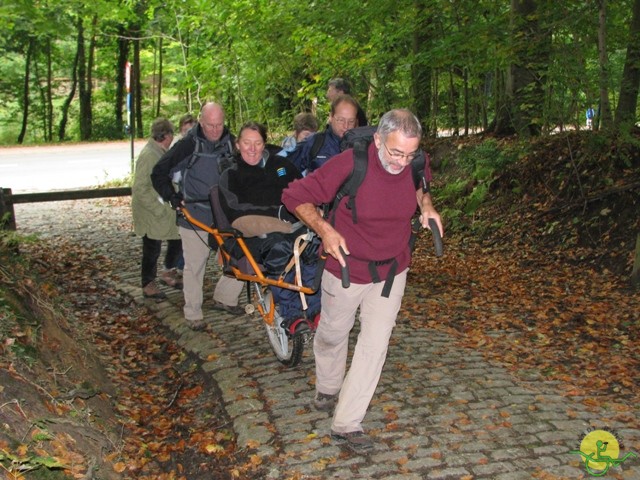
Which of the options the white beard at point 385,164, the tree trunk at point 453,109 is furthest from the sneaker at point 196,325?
the tree trunk at point 453,109

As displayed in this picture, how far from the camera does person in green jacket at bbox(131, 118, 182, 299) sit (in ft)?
27.8

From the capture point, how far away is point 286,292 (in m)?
6.07

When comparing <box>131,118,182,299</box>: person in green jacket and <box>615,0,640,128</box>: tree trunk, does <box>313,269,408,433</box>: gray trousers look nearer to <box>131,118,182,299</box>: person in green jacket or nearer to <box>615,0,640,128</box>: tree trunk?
<box>131,118,182,299</box>: person in green jacket

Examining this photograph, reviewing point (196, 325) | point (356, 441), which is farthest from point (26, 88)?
point (356, 441)

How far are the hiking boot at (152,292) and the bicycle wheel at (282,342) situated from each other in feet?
8.72

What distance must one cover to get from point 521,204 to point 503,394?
22.6 feet

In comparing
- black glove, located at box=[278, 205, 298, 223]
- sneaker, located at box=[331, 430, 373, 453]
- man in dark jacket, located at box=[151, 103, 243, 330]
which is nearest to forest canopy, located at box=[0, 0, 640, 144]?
man in dark jacket, located at box=[151, 103, 243, 330]

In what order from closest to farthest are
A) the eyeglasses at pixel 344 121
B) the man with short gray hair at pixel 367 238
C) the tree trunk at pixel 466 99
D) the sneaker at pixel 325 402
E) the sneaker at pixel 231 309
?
1. the man with short gray hair at pixel 367 238
2. the sneaker at pixel 325 402
3. the eyeglasses at pixel 344 121
4. the sneaker at pixel 231 309
5. the tree trunk at pixel 466 99

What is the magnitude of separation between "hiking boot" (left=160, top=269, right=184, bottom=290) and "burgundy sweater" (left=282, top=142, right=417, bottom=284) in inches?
196

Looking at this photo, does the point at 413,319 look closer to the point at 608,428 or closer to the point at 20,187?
the point at 608,428

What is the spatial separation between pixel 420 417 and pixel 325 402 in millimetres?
694

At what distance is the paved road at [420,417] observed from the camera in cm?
450

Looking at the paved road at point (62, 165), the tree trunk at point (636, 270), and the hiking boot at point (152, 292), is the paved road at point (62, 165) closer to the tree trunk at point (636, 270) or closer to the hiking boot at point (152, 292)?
the hiking boot at point (152, 292)

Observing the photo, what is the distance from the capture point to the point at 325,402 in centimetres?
526
